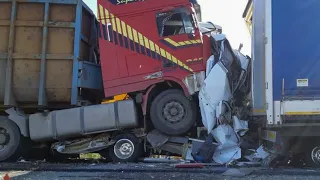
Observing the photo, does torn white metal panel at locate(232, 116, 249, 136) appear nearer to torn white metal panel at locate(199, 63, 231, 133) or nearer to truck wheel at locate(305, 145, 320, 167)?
torn white metal panel at locate(199, 63, 231, 133)

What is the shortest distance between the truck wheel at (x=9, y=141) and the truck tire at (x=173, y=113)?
2.75 meters

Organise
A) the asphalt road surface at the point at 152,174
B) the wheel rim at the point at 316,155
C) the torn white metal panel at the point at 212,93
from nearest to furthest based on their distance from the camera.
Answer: the asphalt road surface at the point at 152,174 < the wheel rim at the point at 316,155 < the torn white metal panel at the point at 212,93

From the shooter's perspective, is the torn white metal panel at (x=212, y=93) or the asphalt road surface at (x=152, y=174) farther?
the torn white metal panel at (x=212, y=93)

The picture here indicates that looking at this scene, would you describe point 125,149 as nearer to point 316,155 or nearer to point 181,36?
point 181,36

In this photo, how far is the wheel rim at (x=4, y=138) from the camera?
25.7ft

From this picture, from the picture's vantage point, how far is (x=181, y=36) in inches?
297

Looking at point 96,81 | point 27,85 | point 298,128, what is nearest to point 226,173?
point 298,128

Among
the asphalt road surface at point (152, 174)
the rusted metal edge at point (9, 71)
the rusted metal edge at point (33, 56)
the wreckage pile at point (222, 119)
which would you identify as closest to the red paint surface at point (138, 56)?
the wreckage pile at point (222, 119)

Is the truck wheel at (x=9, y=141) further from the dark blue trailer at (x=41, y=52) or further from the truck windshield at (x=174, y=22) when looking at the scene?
the truck windshield at (x=174, y=22)

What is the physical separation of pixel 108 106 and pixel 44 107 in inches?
54.8

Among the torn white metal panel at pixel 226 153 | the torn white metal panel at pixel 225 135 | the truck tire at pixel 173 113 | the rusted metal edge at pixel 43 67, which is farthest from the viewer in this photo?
the rusted metal edge at pixel 43 67

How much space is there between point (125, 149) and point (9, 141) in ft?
7.61

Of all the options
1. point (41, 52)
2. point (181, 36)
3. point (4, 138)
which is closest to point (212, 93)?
point (181, 36)

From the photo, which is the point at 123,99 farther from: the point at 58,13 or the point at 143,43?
the point at 58,13
